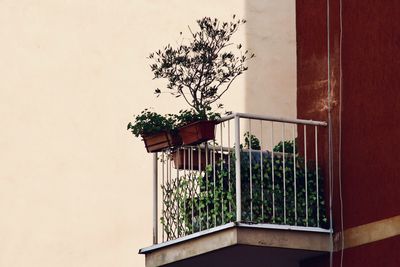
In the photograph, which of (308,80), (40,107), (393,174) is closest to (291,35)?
(40,107)

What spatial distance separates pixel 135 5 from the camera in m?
20.9

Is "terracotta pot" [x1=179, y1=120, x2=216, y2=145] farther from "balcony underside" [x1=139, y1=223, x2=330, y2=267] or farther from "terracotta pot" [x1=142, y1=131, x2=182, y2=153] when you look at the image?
"balcony underside" [x1=139, y1=223, x2=330, y2=267]

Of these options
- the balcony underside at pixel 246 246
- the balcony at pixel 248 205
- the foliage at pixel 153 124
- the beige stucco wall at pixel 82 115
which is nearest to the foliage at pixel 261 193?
the balcony at pixel 248 205

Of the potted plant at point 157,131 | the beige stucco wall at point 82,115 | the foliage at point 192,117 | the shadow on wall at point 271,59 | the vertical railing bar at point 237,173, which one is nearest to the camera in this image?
the vertical railing bar at point 237,173

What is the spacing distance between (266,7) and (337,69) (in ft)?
20.9

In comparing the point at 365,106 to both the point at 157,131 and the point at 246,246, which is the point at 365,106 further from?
the point at 157,131

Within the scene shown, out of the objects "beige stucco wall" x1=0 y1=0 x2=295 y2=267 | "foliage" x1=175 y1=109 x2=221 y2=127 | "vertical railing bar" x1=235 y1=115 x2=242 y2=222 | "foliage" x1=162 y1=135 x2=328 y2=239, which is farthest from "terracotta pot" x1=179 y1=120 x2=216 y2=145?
"beige stucco wall" x1=0 y1=0 x2=295 y2=267

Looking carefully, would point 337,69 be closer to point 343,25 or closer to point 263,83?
point 343,25

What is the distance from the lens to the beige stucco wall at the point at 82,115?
20.3m

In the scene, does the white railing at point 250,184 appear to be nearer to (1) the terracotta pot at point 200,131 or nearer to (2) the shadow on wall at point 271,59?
(1) the terracotta pot at point 200,131

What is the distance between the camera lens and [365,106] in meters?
14.2

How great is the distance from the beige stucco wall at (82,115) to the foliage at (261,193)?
5649 millimetres

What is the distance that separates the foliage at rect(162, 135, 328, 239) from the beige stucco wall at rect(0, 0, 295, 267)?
5649 millimetres

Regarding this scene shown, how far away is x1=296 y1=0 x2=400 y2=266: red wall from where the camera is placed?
13758mm
